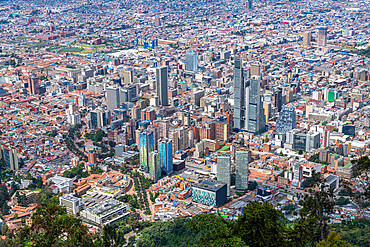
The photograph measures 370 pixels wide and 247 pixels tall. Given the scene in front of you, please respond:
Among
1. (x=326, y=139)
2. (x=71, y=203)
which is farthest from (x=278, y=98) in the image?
(x=71, y=203)

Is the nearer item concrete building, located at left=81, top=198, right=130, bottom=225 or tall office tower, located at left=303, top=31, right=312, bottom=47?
concrete building, located at left=81, top=198, right=130, bottom=225

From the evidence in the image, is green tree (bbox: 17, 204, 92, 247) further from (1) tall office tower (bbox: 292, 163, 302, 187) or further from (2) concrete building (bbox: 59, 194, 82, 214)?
(1) tall office tower (bbox: 292, 163, 302, 187)

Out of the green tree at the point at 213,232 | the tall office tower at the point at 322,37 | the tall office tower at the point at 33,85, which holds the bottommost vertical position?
the tall office tower at the point at 33,85

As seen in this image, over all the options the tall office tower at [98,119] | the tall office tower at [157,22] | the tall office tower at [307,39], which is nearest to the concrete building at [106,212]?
the tall office tower at [98,119]

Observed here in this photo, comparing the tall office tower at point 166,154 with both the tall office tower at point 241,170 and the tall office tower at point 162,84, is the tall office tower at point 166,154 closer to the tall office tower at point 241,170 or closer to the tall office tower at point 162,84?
the tall office tower at point 241,170

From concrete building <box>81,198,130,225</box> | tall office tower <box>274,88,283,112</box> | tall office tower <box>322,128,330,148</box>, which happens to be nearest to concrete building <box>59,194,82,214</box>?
concrete building <box>81,198,130,225</box>

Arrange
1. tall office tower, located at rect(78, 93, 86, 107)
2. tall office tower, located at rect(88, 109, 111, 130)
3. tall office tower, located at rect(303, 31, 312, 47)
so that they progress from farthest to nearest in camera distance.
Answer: tall office tower, located at rect(303, 31, 312, 47) < tall office tower, located at rect(78, 93, 86, 107) < tall office tower, located at rect(88, 109, 111, 130)

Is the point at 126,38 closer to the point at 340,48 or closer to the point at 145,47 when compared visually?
A: the point at 145,47

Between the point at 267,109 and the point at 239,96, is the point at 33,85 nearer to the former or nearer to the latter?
Result: the point at 239,96
